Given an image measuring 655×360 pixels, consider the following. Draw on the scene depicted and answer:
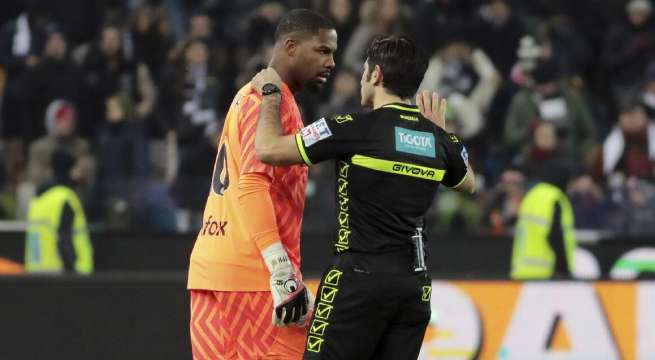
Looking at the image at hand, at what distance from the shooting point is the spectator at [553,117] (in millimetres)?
13938

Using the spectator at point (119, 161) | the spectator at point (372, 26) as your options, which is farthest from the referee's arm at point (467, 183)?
the spectator at point (372, 26)

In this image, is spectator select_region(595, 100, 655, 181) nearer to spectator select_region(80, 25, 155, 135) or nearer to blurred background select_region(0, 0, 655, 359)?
blurred background select_region(0, 0, 655, 359)

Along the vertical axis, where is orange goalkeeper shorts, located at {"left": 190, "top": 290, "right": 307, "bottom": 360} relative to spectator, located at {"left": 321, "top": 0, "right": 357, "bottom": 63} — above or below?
below

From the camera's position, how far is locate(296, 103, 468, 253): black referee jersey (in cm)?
536

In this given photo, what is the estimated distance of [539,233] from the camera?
460 inches

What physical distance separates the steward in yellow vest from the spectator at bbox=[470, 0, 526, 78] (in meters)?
4.88

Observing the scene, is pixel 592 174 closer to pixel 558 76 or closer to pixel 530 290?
pixel 558 76

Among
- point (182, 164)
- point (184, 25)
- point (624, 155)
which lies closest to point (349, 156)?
point (182, 164)

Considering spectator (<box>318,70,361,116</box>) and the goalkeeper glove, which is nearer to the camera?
the goalkeeper glove

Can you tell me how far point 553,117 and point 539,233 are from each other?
2.77m

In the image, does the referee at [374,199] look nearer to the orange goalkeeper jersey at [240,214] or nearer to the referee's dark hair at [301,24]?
the orange goalkeeper jersey at [240,214]

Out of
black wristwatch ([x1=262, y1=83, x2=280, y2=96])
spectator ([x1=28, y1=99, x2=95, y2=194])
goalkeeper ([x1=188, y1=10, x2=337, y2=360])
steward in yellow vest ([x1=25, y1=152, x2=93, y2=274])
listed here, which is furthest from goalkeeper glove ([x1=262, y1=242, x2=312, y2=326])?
spectator ([x1=28, y1=99, x2=95, y2=194])

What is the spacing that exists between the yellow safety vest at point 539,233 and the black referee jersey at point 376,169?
6.25 meters

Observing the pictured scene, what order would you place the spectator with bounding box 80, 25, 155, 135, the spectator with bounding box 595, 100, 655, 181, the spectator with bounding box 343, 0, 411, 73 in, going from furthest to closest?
the spectator with bounding box 80, 25, 155, 135 < the spectator with bounding box 343, 0, 411, 73 < the spectator with bounding box 595, 100, 655, 181
